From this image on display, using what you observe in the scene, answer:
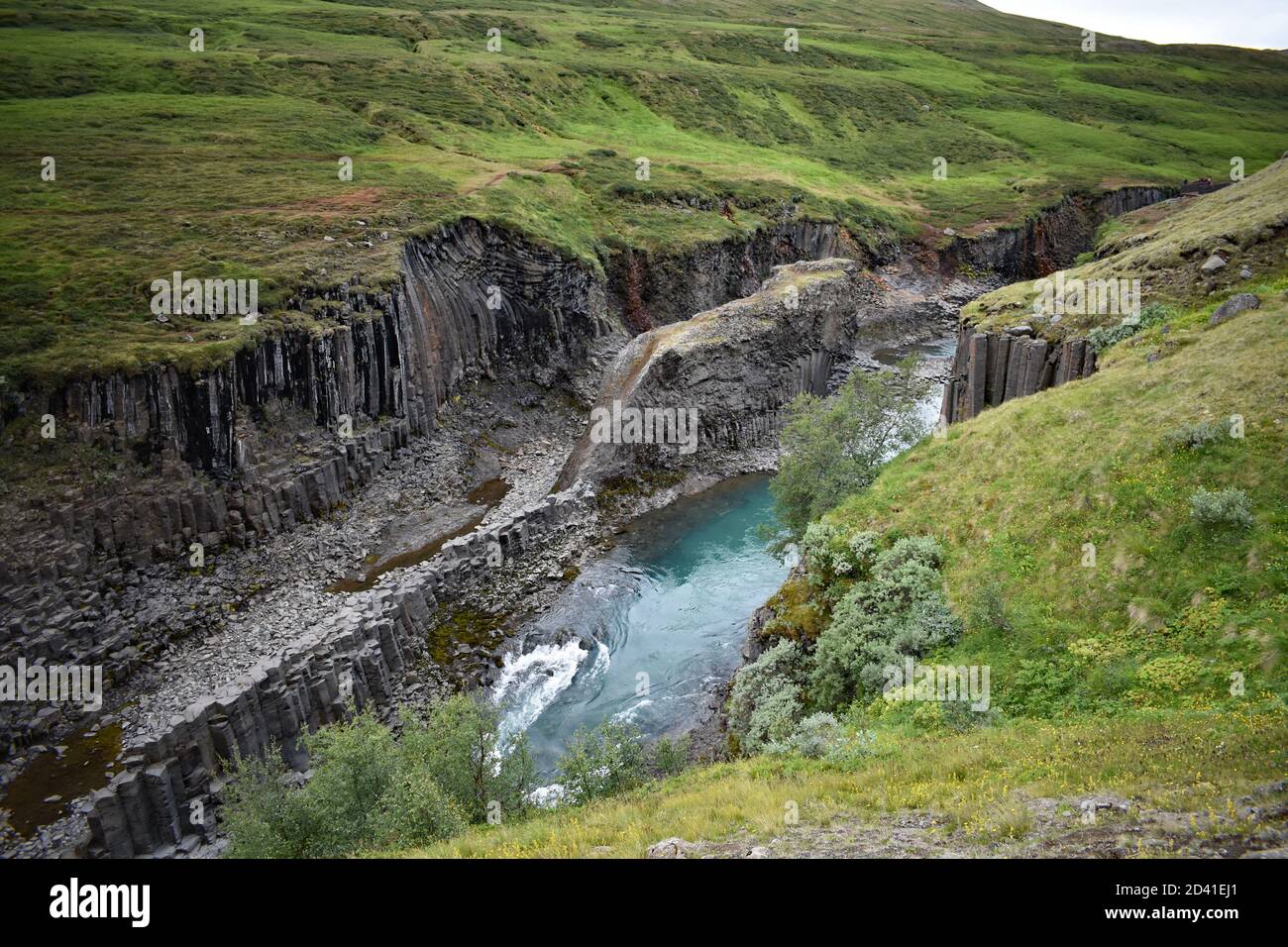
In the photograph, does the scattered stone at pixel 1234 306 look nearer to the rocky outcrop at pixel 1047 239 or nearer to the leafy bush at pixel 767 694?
the leafy bush at pixel 767 694

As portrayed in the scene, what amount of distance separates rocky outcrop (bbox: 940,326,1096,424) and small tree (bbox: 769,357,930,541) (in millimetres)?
2927

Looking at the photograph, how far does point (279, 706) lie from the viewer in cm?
3075

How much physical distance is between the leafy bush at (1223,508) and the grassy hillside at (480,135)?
1789 inches

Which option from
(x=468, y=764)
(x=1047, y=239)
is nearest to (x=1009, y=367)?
(x=468, y=764)

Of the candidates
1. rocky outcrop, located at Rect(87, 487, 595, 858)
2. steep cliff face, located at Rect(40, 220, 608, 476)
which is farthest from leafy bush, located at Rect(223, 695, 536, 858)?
steep cliff face, located at Rect(40, 220, 608, 476)

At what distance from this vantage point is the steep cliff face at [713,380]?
55.5 meters

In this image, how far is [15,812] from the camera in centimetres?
2748

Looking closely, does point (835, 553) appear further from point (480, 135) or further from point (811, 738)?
point (480, 135)

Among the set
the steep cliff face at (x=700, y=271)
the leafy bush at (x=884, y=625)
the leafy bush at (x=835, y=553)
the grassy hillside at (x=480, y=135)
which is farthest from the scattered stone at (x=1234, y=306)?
Result: the steep cliff face at (x=700, y=271)

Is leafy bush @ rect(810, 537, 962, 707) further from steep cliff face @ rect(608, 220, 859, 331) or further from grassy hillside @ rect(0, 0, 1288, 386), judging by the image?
steep cliff face @ rect(608, 220, 859, 331)

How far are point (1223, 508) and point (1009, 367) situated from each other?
18.0 metres
